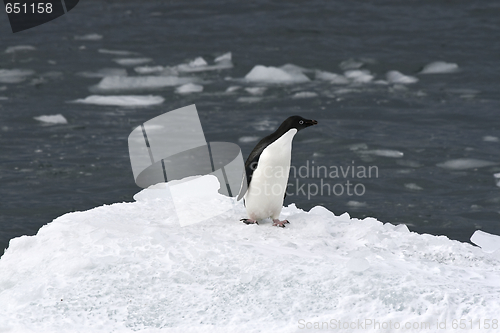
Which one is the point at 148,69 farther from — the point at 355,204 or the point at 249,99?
the point at 355,204

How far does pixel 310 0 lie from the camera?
53.7 ft

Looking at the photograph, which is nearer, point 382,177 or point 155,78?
point 382,177

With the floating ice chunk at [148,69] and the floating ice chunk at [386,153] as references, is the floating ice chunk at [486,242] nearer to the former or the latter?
the floating ice chunk at [386,153]

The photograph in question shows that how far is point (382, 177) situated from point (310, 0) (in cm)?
935

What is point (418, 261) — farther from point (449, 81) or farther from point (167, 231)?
point (449, 81)

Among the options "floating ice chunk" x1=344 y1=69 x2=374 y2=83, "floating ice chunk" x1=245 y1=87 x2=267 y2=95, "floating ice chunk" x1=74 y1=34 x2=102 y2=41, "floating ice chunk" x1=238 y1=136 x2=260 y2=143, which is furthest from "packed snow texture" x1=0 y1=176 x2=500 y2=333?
"floating ice chunk" x1=74 y1=34 x2=102 y2=41

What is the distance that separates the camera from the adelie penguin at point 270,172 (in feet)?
15.1

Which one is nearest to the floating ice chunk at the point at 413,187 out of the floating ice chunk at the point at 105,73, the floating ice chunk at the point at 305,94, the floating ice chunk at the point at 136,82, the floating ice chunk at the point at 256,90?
the floating ice chunk at the point at 305,94

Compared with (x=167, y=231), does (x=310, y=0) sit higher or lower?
lower

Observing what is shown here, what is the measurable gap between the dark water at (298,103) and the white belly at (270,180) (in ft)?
7.23

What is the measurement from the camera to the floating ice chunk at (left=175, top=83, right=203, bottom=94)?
11297 mm

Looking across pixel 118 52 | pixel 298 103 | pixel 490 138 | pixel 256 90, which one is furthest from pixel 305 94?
pixel 118 52

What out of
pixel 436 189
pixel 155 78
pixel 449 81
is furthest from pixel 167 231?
pixel 449 81

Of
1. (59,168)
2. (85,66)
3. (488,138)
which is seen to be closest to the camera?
(59,168)
